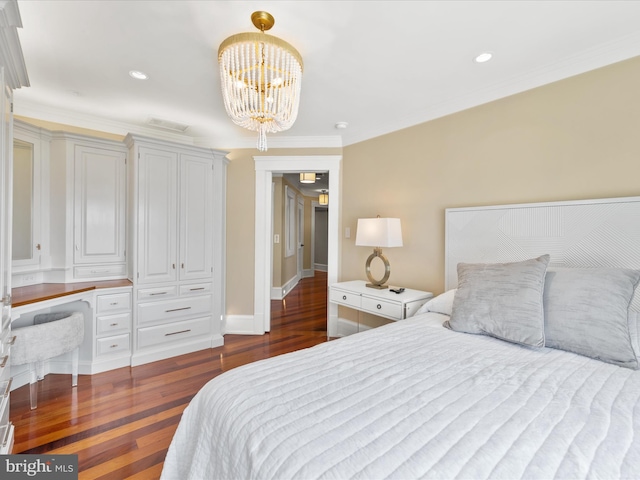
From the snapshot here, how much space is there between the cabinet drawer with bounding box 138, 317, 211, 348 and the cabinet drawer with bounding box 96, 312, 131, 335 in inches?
5.4

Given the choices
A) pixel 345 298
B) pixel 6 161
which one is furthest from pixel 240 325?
pixel 6 161

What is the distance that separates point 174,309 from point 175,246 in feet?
2.15

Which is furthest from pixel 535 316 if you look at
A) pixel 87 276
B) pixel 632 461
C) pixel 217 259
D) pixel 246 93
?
pixel 87 276

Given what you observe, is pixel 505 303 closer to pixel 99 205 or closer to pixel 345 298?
pixel 345 298

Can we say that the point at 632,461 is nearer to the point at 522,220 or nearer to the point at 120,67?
the point at 522,220

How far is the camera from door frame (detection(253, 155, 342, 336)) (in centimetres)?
362

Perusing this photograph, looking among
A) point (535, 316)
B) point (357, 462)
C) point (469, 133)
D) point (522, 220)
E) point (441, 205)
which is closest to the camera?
point (357, 462)

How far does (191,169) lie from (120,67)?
1118 millimetres

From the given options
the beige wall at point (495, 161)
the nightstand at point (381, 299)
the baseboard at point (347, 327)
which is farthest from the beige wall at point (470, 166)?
the baseboard at point (347, 327)

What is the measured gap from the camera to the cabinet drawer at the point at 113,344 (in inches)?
105

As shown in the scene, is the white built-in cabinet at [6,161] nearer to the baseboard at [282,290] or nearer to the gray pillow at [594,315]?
the gray pillow at [594,315]

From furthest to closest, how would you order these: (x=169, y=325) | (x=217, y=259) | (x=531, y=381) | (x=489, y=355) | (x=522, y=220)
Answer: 1. (x=217, y=259)
2. (x=169, y=325)
3. (x=522, y=220)
4. (x=489, y=355)
5. (x=531, y=381)

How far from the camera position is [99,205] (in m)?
2.90

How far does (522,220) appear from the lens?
2.16 metres
